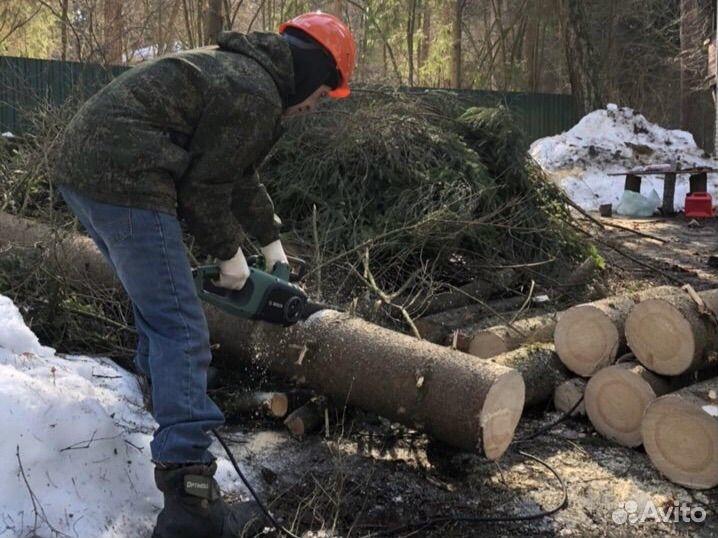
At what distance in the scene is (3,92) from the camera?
35.5 ft

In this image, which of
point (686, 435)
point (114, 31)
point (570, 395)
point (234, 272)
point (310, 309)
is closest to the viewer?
point (234, 272)

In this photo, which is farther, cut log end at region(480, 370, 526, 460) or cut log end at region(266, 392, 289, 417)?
cut log end at region(266, 392, 289, 417)

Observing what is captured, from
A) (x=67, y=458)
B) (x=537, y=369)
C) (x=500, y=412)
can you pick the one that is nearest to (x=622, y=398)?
(x=537, y=369)

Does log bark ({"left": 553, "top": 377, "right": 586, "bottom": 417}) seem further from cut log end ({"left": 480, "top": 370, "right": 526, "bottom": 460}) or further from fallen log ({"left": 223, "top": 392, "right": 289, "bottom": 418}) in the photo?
fallen log ({"left": 223, "top": 392, "right": 289, "bottom": 418})

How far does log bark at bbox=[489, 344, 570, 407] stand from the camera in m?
3.95

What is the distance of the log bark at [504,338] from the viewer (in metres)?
4.42

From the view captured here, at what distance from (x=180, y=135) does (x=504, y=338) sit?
255 cm

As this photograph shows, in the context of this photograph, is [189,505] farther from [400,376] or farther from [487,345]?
[487,345]

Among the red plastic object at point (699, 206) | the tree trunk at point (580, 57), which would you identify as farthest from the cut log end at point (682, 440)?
the tree trunk at point (580, 57)

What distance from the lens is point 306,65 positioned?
269 centimetres

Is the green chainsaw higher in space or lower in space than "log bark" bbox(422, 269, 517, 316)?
higher

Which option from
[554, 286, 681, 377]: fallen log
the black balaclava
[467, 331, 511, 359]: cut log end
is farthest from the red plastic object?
the black balaclava

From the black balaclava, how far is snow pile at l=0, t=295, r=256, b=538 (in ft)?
4.64

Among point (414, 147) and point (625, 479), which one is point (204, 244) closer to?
point (625, 479)
